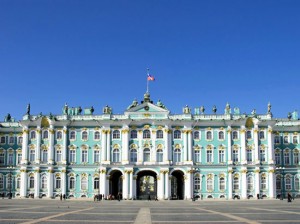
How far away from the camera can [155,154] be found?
8800cm

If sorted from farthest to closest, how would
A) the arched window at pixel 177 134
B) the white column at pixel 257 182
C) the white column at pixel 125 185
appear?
the arched window at pixel 177 134, the white column at pixel 125 185, the white column at pixel 257 182

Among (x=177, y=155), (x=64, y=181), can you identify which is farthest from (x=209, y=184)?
(x=64, y=181)

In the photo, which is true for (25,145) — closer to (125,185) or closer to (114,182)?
(114,182)

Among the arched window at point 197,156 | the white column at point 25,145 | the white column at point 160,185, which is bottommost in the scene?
the white column at point 160,185

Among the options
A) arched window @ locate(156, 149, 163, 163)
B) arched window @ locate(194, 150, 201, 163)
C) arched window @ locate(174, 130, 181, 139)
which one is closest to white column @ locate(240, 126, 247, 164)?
arched window @ locate(194, 150, 201, 163)

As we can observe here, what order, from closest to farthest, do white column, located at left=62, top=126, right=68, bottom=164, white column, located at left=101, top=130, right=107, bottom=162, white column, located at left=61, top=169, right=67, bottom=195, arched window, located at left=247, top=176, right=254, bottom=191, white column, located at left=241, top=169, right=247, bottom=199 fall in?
white column, located at left=241, top=169, right=247, bottom=199 → arched window, located at left=247, top=176, right=254, bottom=191 → white column, located at left=101, top=130, right=107, bottom=162 → white column, located at left=61, top=169, right=67, bottom=195 → white column, located at left=62, top=126, right=68, bottom=164

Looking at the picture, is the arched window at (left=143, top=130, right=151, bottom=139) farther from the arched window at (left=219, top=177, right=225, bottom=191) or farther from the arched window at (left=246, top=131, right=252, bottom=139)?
the arched window at (left=246, top=131, right=252, bottom=139)

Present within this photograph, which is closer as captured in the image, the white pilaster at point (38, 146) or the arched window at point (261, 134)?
the arched window at point (261, 134)

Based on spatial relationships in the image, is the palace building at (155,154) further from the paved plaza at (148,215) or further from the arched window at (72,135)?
the paved plaza at (148,215)

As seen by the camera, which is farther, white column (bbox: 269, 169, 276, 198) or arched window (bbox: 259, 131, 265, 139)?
arched window (bbox: 259, 131, 265, 139)

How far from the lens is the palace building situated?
286 ft

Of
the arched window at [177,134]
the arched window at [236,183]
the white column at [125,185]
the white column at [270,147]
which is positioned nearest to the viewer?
the white column at [125,185]

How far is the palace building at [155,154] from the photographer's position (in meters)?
87.2

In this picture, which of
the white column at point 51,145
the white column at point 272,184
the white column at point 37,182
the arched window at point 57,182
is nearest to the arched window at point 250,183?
the white column at point 272,184
